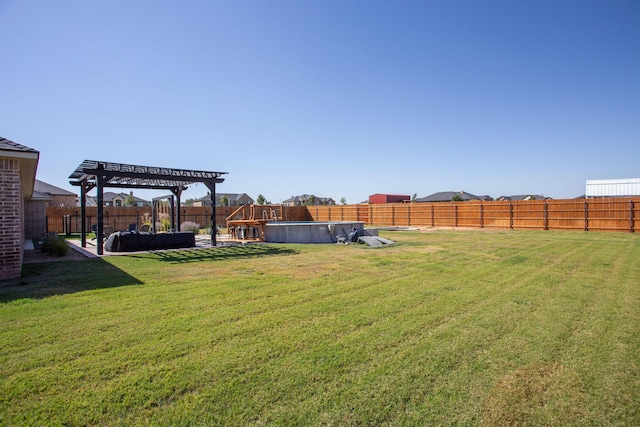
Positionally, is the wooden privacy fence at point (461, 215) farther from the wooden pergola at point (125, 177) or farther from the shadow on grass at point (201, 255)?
the shadow on grass at point (201, 255)

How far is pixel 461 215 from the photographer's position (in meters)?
25.2

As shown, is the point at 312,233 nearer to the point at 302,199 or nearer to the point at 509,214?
the point at 509,214

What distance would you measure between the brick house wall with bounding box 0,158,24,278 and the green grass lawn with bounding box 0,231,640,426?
910 mm

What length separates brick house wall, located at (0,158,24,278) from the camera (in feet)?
21.7

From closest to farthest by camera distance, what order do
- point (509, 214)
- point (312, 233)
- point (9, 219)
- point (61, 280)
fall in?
1. point (61, 280)
2. point (9, 219)
3. point (312, 233)
4. point (509, 214)

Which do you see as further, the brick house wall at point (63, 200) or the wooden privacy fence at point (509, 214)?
the brick house wall at point (63, 200)

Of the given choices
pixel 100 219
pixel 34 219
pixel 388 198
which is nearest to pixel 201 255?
pixel 100 219

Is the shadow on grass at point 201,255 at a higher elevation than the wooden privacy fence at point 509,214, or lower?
lower

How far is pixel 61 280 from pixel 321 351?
6.21 meters

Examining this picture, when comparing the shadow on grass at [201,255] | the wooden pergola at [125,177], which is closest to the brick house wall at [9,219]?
the shadow on grass at [201,255]

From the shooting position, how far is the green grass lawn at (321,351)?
2268mm

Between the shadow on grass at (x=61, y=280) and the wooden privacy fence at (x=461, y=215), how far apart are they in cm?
1447

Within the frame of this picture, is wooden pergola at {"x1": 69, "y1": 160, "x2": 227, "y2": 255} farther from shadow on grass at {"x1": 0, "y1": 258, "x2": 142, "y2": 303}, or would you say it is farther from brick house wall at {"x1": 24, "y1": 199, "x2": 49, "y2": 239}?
brick house wall at {"x1": 24, "y1": 199, "x2": 49, "y2": 239}

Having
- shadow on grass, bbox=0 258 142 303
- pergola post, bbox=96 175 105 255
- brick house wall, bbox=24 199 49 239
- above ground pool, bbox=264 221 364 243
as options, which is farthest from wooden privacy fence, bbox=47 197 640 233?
shadow on grass, bbox=0 258 142 303
